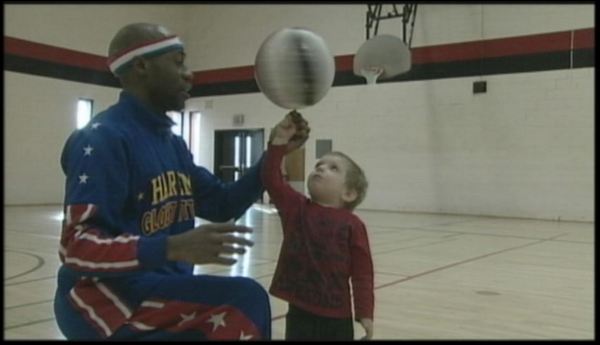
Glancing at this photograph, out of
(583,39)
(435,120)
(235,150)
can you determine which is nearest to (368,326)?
(583,39)

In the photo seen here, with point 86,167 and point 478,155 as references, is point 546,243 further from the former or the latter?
point 86,167

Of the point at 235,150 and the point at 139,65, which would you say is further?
the point at 235,150

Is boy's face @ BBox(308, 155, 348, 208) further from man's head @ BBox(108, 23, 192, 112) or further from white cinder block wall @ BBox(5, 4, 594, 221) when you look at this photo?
white cinder block wall @ BBox(5, 4, 594, 221)

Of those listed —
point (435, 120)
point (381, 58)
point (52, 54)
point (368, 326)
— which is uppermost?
point (52, 54)

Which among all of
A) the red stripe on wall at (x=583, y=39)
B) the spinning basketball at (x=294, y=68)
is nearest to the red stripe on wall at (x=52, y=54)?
the red stripe on wall at (x=583, y=39)

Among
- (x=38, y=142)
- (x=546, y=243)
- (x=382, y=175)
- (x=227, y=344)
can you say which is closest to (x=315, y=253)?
(x=227, y=344)

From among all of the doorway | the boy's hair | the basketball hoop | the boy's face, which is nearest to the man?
the boy's face

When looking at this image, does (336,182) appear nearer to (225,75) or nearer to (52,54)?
(52,54)

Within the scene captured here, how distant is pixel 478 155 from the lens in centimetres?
1066

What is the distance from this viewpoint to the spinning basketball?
2129 mm

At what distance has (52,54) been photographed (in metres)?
12.2

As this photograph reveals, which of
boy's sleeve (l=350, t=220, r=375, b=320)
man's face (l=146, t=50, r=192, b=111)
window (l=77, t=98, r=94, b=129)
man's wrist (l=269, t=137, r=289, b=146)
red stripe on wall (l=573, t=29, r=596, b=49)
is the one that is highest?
red stripe on wall (l=573, t=29, r=596, b=49)

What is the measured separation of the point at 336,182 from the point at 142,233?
740 mm

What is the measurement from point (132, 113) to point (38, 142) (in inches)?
432
